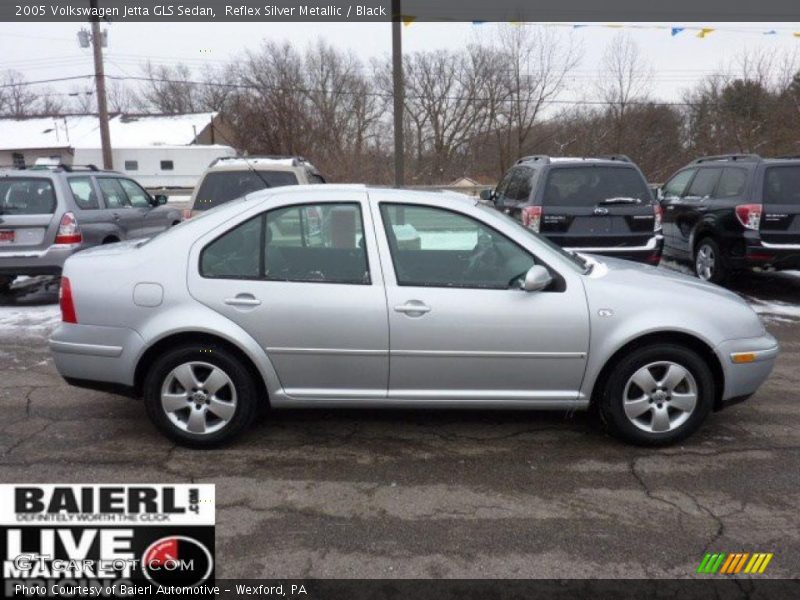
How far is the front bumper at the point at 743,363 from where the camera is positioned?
391 cm

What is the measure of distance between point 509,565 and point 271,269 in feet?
7.01

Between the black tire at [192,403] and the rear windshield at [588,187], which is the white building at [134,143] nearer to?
the rear windshield at [588,187]

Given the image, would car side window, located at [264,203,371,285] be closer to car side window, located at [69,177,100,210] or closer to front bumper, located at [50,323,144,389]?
front bumper, located at [50,323,144,389]

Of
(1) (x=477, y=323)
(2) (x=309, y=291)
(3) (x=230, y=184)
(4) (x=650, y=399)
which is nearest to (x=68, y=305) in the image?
(2) (x=309, y=291)

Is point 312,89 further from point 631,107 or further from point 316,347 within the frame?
point 316,347

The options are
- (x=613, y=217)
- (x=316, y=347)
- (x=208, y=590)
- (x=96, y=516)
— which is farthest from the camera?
(x=613, y=217)

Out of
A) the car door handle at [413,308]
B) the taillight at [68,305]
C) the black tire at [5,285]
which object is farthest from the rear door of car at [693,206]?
the black tire at [5,285]

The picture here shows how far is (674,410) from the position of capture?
3992 mm

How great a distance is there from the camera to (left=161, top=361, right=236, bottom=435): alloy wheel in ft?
12.7

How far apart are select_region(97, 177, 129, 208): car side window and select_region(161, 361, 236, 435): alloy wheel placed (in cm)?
623

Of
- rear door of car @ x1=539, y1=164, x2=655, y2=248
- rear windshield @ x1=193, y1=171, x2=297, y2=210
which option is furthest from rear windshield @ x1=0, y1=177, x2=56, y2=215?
rear door of car @ x1=539, y1=164, x2=655, y2=248

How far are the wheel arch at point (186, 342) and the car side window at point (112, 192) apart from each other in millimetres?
6041

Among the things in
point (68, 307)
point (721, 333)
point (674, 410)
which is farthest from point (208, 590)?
point (721, 333)

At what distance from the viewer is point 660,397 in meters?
3.95
